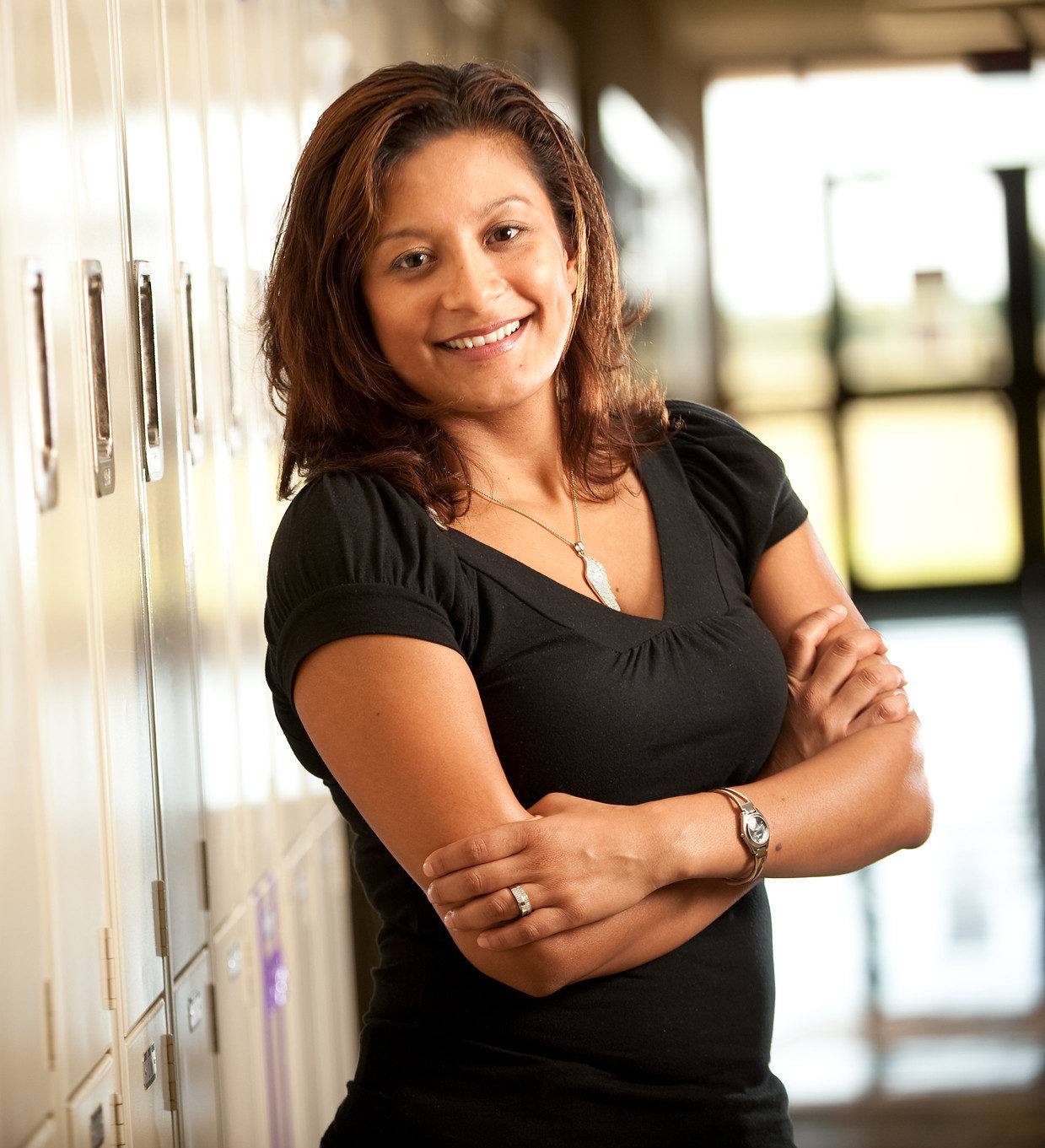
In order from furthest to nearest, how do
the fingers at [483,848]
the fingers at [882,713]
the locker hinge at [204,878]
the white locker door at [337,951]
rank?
the white locker door at [337,951]
the locker hinge at [204,878]
the fingers at [882,713]
the fingers at [483,848]

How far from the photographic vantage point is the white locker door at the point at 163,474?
1662mm

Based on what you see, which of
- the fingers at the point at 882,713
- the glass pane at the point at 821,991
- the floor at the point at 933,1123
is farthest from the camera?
the glass pane at the point at 821,991

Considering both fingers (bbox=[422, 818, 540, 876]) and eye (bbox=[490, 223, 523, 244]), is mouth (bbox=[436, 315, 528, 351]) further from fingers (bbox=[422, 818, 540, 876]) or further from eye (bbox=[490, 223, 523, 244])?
fingers (bbox=[422, 818, 540, 876])

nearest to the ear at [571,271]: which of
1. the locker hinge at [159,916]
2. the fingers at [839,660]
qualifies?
the fingers at [839,660]

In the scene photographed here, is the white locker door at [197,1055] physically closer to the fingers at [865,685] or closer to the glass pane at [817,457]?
the fingers at [865,685]

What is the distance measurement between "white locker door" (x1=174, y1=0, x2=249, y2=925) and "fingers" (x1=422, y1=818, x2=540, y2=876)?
0.78 meters

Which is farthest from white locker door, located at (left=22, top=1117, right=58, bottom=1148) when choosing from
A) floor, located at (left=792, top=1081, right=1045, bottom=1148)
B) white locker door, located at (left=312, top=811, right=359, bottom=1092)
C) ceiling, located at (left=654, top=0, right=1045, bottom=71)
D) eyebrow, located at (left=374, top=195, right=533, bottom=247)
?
ceiling, located at (left=654, top=0, right=1045, bottom=71)

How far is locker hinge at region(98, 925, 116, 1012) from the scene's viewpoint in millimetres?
1466

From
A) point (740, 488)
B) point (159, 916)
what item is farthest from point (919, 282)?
point (159, 916)

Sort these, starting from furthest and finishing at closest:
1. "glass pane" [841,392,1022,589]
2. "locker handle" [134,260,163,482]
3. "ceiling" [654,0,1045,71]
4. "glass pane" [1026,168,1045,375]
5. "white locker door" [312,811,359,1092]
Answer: "glass pane" [841,392,1022,589] < "glass pane" [1026,168,1045,375] < "ceiling" [654,0,1045,71] < "white locker door" [312,811,359,1092] < "locker handle" [134,260,163,482]

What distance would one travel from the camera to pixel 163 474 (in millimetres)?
1744

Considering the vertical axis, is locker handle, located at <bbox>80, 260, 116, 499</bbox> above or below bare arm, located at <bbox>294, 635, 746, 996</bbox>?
above

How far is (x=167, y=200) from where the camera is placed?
179 cm

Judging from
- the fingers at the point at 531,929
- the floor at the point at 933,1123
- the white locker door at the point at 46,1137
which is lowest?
the floor at the point at 933,1123
